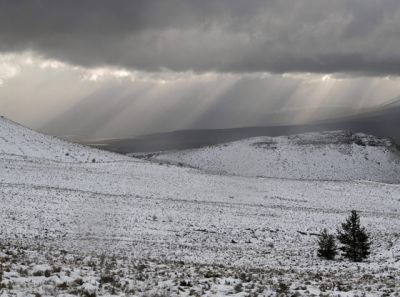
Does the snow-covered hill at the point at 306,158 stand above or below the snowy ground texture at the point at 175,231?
above

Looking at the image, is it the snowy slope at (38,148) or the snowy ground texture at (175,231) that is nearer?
the snowy ground texture at (175,231)

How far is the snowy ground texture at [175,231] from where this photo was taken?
13.2 m

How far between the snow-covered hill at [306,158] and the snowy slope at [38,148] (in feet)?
91.0

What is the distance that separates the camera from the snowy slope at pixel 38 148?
71.2 m

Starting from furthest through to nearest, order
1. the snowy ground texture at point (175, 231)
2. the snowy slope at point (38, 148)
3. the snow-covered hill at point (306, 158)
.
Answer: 1. the snow-covered hill at point (306, 158)
2. the snowy slope at point (38, 148)
3. the snowy ground texture at point (175, 231)

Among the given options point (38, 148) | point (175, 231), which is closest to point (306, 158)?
point (38, 148)

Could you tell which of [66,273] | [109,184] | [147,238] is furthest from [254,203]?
[66,273]

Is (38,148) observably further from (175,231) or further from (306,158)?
(306,158)

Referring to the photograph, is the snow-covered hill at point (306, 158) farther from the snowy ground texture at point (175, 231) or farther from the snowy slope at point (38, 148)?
the snowy ground texture at point (175, 231)

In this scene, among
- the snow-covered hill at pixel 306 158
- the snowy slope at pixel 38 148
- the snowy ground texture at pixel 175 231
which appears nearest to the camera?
the snowy ground texture at pixel 175 231

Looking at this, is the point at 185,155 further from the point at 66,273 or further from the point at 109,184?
the point at 66,273

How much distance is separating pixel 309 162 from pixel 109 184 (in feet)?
209

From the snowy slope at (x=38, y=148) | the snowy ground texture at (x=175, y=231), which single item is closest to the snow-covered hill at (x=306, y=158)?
the snowy slope at (x=38, y=148)

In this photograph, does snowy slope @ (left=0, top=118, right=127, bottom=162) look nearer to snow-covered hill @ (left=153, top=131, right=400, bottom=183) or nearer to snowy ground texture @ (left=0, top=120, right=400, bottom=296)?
snowy ground texture @ (left=0, top=120, right=400, bottom=296)
